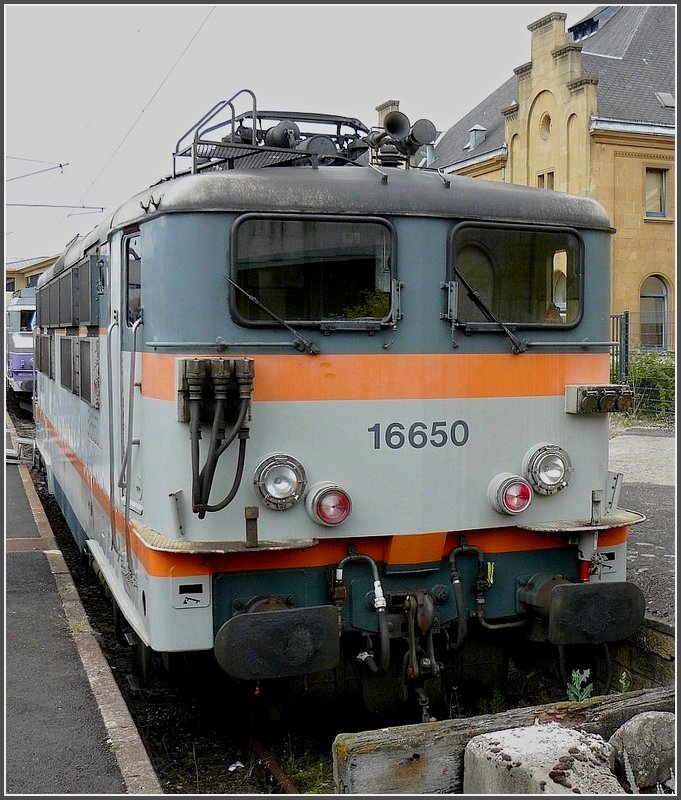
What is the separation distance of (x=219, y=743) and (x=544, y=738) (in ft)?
7.49

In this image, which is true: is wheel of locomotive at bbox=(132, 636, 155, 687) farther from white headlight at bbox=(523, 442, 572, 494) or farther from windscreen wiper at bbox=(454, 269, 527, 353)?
windscreen wiper at bbox=(454, 269, 527, 353)

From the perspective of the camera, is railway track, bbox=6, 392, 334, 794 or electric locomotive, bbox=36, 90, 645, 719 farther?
railway track, bbox=6, 392, 334, 794

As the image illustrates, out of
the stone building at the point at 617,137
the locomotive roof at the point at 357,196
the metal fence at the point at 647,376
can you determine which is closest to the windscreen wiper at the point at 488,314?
the locomotive roof at the point at 357,196

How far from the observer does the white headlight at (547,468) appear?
530 cm

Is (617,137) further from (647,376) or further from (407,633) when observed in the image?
(407,633)

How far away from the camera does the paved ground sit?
6969 millimetres

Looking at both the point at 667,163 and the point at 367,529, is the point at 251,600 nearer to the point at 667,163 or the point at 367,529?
the point at 367,529

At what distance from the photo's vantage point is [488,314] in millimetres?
5258

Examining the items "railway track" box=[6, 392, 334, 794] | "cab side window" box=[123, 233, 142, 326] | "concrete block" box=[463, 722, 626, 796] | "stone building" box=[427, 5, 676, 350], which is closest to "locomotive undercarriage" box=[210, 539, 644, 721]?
"railway track" box=[6, 392, 334, 794]

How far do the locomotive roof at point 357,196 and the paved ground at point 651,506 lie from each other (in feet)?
9.20

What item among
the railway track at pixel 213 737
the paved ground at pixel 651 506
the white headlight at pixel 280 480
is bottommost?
the railway track at pixel 213 737

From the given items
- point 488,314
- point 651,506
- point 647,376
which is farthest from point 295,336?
point 647,376

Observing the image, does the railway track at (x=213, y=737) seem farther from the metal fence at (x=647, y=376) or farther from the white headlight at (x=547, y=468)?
the metal fence at (x=647, y=376)

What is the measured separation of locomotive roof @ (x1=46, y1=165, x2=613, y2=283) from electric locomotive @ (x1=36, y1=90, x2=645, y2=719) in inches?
0.6
